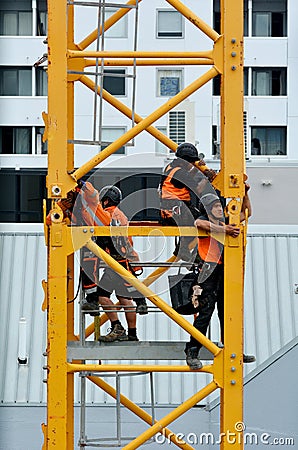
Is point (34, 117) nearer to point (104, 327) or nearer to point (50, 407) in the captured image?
point (104, 327)

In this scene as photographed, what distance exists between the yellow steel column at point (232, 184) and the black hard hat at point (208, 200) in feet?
0.55

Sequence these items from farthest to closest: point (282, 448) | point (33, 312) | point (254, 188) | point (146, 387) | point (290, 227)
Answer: point (254, 188) → point (290, 227) → point (33, 312) → point (146, 387) → point (282, 448)

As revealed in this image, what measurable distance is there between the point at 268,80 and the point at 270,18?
2953 mm

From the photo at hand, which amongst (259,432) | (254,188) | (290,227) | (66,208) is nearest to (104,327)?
(259,432)

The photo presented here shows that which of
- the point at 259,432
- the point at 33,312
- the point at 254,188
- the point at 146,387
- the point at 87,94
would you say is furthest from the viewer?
the point at 87,94

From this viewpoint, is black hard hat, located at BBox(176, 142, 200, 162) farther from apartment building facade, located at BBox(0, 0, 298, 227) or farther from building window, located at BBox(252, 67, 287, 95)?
building window, located at BBox(252, 67, 287, 95)

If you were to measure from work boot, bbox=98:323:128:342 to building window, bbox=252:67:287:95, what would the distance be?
38423 millimetres

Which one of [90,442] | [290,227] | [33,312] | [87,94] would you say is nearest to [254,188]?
[290,227]

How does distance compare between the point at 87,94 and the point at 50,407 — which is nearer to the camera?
the point at 50,407

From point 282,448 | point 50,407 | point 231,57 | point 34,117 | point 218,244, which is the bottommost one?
point 282,448

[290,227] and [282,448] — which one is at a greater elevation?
[290,227]

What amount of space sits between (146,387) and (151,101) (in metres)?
29.3

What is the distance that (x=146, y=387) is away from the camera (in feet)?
51.7

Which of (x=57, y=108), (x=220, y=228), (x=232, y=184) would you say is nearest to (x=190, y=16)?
(x=57, y=108)
